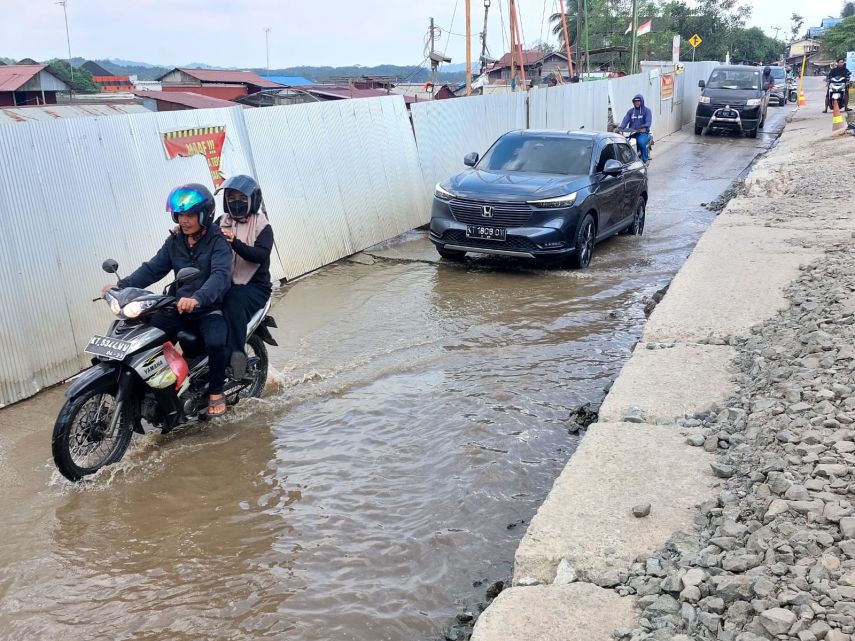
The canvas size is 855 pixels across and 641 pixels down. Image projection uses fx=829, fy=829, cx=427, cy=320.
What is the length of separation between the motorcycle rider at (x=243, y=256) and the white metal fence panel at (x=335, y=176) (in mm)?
3990

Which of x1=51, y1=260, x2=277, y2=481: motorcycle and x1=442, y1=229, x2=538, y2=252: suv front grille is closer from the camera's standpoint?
x1=51, y1=260, x2=277, y2=481: motorcycle

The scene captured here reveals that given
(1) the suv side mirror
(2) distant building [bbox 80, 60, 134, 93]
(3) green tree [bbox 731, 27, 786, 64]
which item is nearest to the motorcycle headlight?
(1) the suv side mirror

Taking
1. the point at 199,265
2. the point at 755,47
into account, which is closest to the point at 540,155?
the point at 199,265

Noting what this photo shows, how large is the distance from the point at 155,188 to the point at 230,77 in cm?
3542

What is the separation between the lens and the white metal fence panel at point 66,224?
636cm

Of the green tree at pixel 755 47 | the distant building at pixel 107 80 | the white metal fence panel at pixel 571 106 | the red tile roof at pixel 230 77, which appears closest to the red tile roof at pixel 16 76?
the red tile roof at pixel 230 77

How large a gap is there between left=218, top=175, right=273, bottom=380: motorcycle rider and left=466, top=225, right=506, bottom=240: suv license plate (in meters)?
4.66

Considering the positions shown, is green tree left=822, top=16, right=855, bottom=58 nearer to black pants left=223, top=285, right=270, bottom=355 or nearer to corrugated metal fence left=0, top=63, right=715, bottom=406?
corrugated metal fence left=0, top=63, right=715, bottom=406

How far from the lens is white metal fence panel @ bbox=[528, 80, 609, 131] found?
62.3 feet

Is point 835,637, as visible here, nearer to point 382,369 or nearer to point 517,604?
point 517,604

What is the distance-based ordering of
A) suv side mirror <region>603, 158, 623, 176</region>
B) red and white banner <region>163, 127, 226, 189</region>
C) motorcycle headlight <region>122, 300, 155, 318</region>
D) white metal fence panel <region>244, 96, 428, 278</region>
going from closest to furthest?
motorcycle headlight <region>122, 300, 155, 318</region> → red and white banner <region>163, 127, 226, 189</region> → white metal fence panel <region>244, 96, 428, 278</region> → suv side mirror <region>603, 158, 623, 176</region>

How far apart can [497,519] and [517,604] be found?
134 centimetres

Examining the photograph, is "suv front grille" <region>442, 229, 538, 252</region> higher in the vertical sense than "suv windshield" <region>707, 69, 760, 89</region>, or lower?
lower

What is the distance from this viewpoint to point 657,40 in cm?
6794
